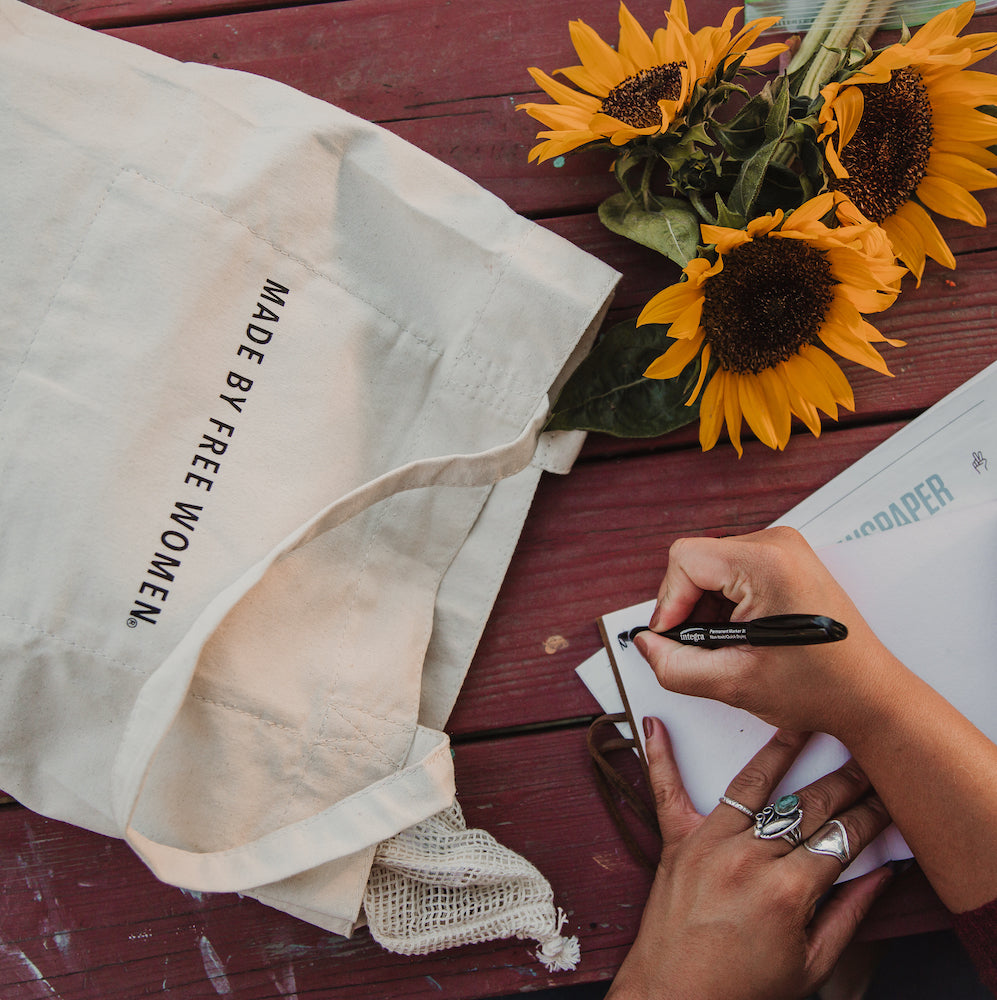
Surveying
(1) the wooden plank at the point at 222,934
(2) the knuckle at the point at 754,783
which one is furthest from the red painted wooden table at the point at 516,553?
(2) the knuckle at the point at 754,783

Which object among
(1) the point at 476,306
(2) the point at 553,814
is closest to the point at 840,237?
(1) the point at 476,306

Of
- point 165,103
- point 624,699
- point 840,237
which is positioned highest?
point 840,237

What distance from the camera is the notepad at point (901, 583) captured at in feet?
1.76

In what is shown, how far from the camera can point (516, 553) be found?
22.8 inches

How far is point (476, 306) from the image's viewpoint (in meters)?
0.51

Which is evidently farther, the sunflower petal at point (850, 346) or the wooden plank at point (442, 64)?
the wooden plank at point (442, 64)

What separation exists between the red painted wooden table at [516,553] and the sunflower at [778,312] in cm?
9

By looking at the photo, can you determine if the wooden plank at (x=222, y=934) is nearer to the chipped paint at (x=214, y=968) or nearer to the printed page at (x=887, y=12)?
the chipped paint at (x=214, y=968)

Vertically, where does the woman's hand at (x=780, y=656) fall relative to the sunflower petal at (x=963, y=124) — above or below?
below

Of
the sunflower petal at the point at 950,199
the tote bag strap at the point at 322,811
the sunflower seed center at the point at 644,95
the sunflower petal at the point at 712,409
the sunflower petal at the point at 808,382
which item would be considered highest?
the sunflower petal at the point at 950,199

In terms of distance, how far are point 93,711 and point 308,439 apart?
210 mm

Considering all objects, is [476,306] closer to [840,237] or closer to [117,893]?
[840,237]

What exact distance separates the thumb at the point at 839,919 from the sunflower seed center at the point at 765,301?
0.38m

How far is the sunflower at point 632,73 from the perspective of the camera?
17.8 inches
